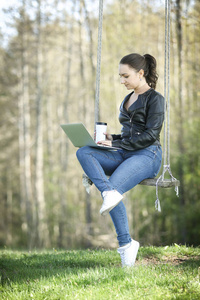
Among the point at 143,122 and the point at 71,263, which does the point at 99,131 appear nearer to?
the point at 143,122

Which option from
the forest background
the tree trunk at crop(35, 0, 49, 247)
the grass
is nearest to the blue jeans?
the grass

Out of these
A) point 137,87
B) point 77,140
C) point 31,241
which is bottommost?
point 31,241

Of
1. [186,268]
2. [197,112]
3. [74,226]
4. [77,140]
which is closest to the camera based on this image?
[186,268]

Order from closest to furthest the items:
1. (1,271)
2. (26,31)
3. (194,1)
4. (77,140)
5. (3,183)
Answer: (77,140) → (1,271) → (194,1) → (26,31) → (3,183)

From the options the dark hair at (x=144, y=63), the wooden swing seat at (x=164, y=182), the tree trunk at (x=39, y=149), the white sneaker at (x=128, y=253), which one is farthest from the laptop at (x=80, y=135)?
the tree trunk at (x=39, y=149)

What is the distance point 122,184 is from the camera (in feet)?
10.5

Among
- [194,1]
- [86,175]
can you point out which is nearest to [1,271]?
[86,175]

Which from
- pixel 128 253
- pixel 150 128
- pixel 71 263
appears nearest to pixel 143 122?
pixel 150 128

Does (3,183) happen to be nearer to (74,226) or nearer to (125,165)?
(74,226)

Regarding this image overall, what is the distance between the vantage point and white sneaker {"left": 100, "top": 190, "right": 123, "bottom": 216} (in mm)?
3005

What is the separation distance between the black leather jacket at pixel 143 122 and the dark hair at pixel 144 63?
0.53ft

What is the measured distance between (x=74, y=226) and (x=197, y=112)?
6.43 m

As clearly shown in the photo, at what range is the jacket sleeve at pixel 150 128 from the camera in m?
3.29

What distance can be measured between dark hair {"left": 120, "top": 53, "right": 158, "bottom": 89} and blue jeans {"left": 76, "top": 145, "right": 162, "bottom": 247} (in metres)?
0.62
